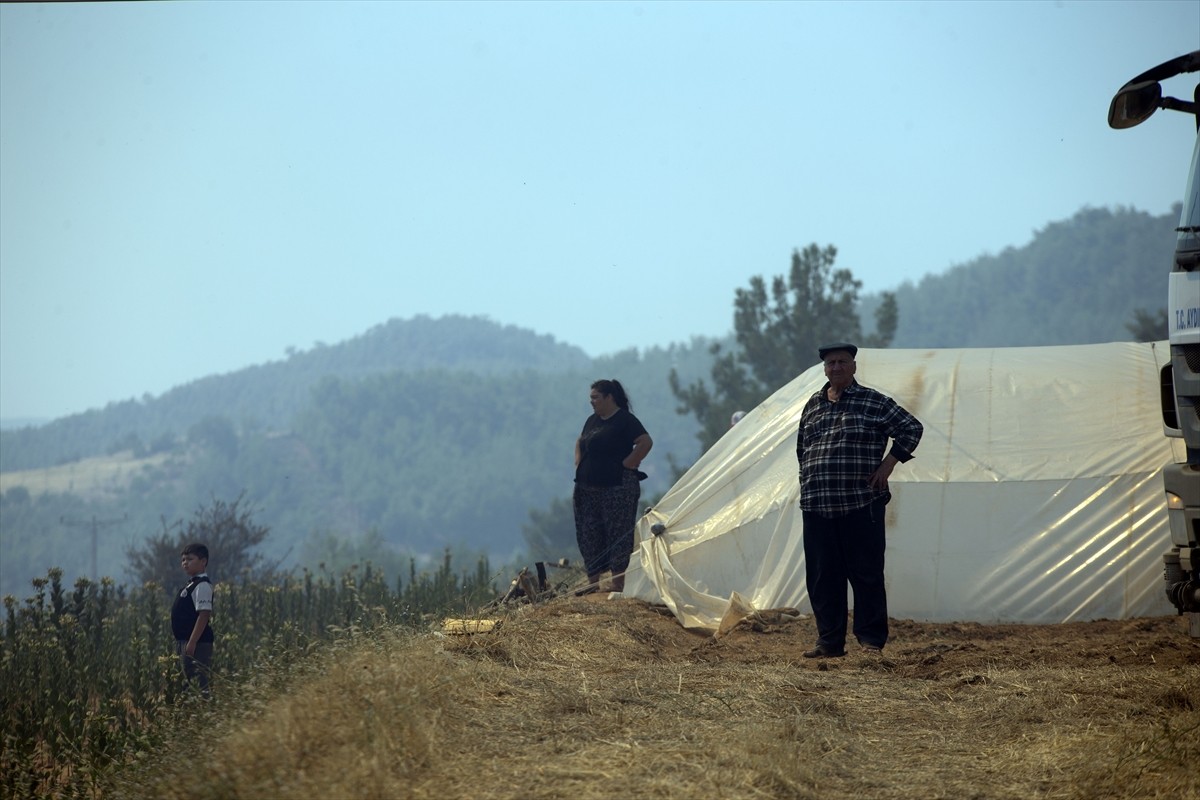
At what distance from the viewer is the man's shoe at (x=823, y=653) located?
641cm

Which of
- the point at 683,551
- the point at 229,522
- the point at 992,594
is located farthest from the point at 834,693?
the point at 229,522

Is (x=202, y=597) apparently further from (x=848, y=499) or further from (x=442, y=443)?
(x=442, y=443)

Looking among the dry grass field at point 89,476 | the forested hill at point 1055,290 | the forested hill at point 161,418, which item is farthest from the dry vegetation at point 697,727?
the forested hill at point 161,418

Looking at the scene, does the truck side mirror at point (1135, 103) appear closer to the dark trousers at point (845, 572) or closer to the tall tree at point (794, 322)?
the dark trousers at point (845, 572)

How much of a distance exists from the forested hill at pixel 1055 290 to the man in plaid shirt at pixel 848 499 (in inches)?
4192

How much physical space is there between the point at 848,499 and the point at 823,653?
0.80m

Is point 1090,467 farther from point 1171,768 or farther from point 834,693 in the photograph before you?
point 1171,768

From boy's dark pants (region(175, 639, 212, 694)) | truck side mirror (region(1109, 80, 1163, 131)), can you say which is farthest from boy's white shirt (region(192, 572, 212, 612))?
truck side mirror (region(1109, 80, 1163, 131))

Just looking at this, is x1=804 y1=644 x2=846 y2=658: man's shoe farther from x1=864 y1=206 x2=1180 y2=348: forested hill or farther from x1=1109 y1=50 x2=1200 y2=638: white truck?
x1=864 y1=206 x2=1180 y2=348: forested hill

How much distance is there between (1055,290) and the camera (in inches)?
4924

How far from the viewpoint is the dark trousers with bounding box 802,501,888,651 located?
21.1 ft

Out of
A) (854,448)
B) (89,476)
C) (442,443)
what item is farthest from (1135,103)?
(89,476)

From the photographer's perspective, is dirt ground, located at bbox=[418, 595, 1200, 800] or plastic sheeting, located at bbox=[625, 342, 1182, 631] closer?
dirt ground, located at bbox=[418, 595, 1200, 800]

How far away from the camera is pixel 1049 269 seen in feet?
427
